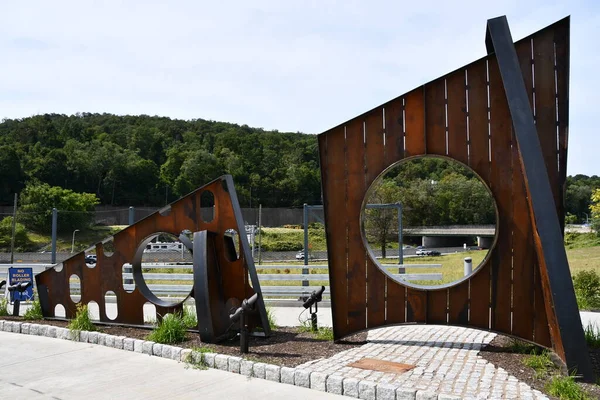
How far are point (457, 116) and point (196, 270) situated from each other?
3.75m

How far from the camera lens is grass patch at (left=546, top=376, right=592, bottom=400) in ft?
15.1

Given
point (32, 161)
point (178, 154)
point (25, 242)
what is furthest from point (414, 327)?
point (178, 154)

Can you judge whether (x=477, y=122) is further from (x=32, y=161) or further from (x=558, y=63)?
(x=32, y=161)

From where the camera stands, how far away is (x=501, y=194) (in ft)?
21.5

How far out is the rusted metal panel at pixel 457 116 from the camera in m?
6.77

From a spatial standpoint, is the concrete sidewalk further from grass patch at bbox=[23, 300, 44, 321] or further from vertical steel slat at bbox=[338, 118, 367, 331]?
grass patch at bbox=[23, 300, 44, 321]

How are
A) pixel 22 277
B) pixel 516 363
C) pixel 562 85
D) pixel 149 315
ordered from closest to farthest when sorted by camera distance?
pixel 516 363
pixel 562 85
pixel 149 315
pixel 22 277

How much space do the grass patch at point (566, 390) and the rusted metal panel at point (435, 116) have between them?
9.72ft

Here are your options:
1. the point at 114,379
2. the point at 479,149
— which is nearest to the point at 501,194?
the point at 479,149

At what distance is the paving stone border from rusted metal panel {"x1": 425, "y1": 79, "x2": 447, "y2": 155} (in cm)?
306

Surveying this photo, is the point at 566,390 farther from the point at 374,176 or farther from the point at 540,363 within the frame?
the point at 374,176

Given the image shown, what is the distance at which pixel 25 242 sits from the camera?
25.0 metres

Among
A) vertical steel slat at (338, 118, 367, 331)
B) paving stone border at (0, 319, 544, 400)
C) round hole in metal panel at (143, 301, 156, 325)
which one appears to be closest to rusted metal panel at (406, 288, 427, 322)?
vertical steel slat at (338, 118, 367, 331)

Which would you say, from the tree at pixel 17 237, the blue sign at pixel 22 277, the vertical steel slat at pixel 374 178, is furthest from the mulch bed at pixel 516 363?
the tree at pixel 17 237
